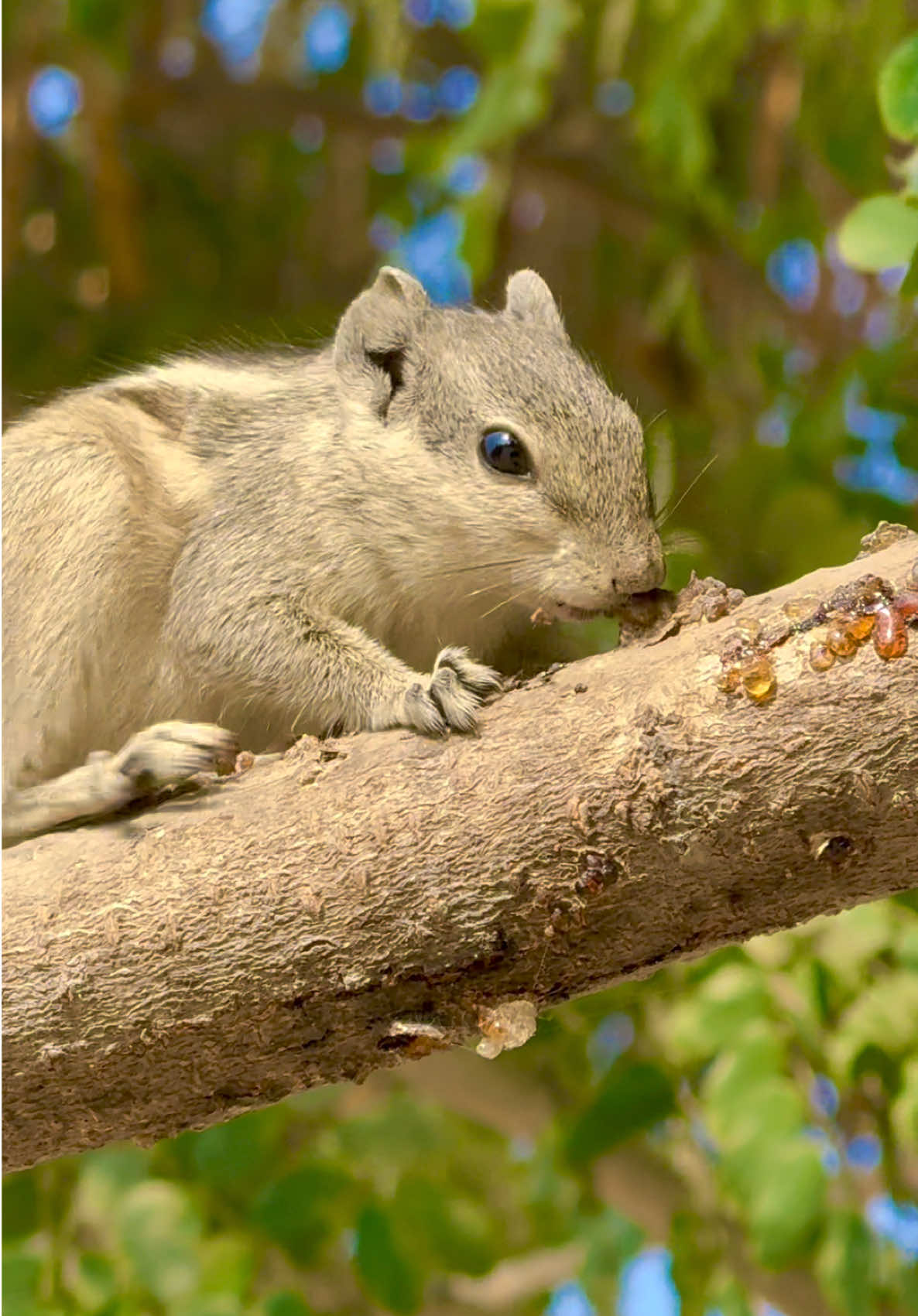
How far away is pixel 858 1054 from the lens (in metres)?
1.50

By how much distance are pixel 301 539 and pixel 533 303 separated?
43cm

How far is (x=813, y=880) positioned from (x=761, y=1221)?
0.47 metres

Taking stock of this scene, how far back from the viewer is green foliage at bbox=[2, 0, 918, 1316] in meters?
1.61

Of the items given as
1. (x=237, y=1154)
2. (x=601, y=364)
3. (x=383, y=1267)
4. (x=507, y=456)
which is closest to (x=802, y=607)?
(x=507, y=456)

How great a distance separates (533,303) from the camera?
1.87m

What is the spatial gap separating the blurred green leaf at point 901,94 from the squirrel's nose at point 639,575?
433mm

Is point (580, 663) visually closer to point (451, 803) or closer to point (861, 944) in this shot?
point (451, 803)

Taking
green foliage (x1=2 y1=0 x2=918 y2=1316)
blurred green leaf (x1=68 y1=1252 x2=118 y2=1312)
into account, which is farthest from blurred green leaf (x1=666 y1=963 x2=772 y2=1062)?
blurred green leaf (x1=68 y1=1252 x2=118 y2=1312)

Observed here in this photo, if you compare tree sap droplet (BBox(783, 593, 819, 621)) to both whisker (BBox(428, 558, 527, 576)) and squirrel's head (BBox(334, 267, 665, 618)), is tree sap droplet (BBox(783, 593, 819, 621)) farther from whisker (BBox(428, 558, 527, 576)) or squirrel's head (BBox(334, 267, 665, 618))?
whisker (BBox(428, 558, 527, 576))

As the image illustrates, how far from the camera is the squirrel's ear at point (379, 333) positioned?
1782 mm

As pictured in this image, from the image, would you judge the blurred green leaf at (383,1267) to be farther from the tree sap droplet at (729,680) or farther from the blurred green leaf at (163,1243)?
the tree sap droplet at (729,680)

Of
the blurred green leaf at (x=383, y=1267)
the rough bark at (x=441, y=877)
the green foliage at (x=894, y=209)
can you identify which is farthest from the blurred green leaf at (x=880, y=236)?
the blurred green leaf at (x=383, y=1267)

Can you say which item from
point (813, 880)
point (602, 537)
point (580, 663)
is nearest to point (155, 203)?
point (602, 537)

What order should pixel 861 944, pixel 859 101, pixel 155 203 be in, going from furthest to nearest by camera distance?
pixel 155 203
pixel 859 101
pixel 861 944
